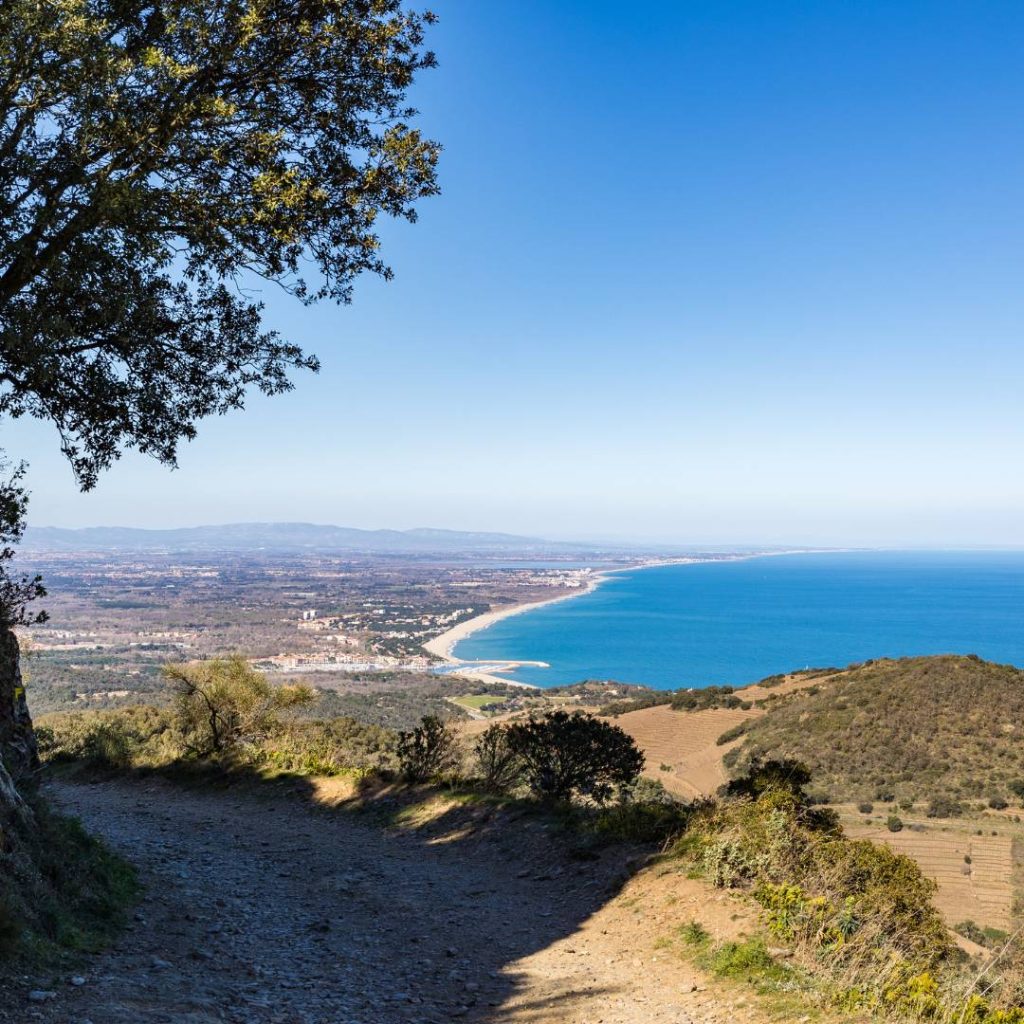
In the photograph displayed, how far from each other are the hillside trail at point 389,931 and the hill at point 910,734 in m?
21.2

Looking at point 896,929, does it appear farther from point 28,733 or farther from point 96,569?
point 96,569

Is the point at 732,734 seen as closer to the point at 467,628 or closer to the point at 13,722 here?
the point at 13,722

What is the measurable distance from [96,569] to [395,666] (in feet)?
387

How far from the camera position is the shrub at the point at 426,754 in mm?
11695

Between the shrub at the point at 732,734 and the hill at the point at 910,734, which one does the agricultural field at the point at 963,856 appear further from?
the shrub at the point at 732,734

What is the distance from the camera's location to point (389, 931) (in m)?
6.06

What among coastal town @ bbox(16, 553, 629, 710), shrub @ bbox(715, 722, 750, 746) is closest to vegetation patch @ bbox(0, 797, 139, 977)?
coastal town @ bbox(16, 553, 629, 710)

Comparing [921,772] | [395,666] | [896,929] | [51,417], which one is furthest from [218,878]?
[395,666]

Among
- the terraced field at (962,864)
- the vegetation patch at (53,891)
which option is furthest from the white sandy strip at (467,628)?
the vegetation patch at (53,891)

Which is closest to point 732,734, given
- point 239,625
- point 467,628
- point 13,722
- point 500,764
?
point 500,764

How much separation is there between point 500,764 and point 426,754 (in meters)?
1.41

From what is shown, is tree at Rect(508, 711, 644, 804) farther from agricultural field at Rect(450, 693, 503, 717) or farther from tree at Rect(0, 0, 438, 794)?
agricultural field at Rect(450, 693, 503, 717)

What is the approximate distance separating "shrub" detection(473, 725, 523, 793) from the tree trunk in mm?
6171

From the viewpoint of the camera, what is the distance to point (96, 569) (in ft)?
542
